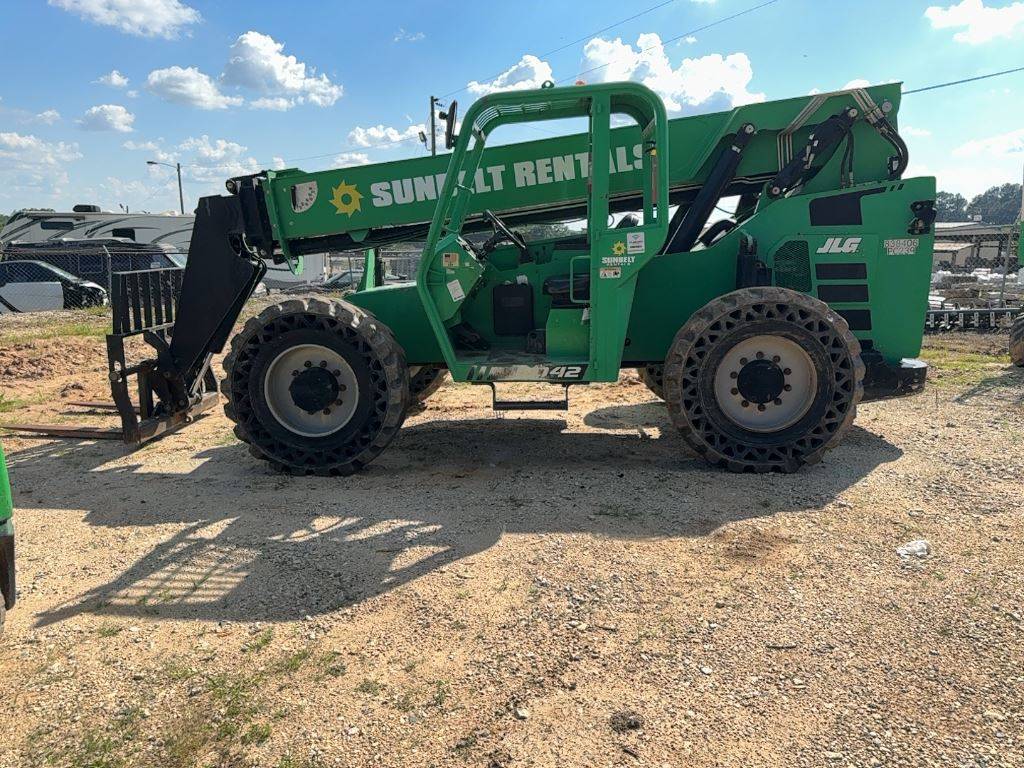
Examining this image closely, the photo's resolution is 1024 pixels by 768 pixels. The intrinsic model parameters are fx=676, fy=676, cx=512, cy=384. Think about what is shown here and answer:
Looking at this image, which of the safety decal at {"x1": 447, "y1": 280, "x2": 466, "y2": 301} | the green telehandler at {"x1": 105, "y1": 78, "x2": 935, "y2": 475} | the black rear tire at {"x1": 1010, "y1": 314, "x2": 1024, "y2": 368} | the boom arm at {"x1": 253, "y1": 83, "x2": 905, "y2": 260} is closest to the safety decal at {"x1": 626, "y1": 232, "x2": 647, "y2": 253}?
the green telehandler at {"x1": 105, "y1": 78, "x2": 935, "y2": 475}

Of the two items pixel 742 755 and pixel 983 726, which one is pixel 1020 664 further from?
pixel 742 755

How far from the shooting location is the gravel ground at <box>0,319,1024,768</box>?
2.44 metres

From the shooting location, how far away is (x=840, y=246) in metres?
5.51

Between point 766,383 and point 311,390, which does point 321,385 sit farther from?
point 766,383

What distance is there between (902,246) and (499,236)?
331cm

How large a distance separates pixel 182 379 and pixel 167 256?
1360 cm

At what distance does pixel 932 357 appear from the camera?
10695mm

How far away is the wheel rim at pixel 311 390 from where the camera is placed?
17.7ft

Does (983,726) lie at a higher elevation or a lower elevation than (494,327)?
lower

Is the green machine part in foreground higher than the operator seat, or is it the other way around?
the operator seat

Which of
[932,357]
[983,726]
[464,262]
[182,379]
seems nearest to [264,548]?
[464,262]

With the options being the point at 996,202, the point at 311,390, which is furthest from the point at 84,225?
the point at 996,202

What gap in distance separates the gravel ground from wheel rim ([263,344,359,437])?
53cm

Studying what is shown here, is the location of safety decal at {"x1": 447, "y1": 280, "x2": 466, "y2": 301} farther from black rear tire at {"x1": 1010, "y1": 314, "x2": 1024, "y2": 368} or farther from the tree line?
the tree line
